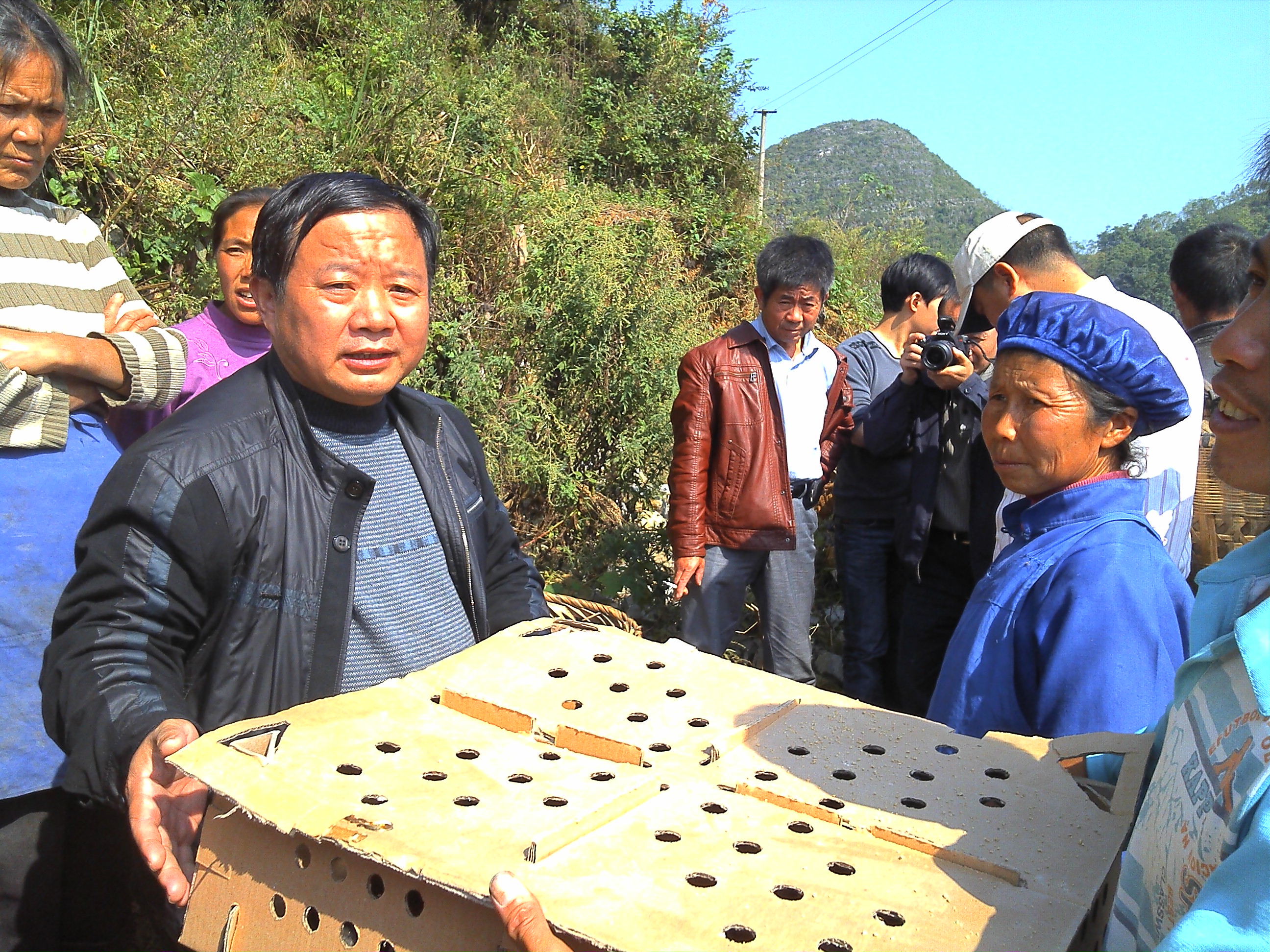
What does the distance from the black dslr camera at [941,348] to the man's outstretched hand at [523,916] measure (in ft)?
9.26

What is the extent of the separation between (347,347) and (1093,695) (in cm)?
140

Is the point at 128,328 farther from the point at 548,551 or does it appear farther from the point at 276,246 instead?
the point at 548,551

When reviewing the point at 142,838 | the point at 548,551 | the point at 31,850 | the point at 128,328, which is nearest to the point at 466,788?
the point at 142,838

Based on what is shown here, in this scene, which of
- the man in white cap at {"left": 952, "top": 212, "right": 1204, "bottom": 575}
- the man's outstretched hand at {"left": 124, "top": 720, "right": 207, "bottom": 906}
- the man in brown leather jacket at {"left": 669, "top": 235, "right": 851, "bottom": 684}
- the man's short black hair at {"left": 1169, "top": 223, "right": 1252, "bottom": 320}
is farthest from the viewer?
the man in brown leather jacket at {"left": 669, "top": 235, "right": 851, "bottom": 684}

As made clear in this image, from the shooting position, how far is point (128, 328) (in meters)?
2.14

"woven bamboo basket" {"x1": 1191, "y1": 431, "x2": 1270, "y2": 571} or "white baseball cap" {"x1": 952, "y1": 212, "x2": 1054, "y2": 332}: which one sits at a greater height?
"white baseball cap" {"x1": 952, "y1": 212, "x2": 1054, "y2": 332}

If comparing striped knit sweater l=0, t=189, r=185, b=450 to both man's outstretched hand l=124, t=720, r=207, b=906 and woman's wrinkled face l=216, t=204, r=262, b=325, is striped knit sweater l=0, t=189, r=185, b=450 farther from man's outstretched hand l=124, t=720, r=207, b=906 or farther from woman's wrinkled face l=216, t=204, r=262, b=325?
man's outstretched hand l=124, t=720, r=207, b=906

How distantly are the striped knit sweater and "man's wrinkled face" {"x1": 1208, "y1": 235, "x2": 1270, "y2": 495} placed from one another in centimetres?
193

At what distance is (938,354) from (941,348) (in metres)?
0.02

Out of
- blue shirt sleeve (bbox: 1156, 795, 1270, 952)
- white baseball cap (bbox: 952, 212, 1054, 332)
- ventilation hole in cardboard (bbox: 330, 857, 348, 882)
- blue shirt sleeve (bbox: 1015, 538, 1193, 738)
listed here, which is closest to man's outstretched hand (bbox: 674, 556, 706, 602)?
white baseball cap (bbox: 952, 212, 1054, 332)

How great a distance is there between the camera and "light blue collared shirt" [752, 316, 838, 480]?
4.13 m

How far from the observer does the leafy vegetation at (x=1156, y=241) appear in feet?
17.4

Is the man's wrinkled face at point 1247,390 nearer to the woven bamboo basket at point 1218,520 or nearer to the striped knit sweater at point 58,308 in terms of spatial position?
the striped knit sweater at point 58,308

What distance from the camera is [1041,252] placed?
272 cm
